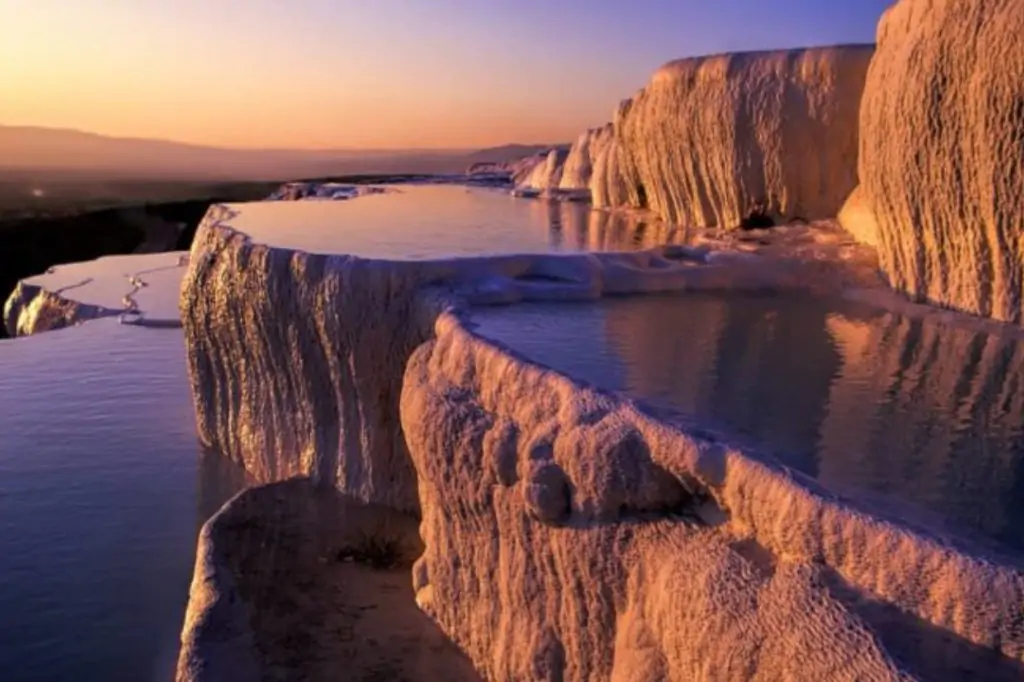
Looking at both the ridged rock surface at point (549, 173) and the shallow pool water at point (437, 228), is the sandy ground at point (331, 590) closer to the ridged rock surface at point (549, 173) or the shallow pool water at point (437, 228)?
the shallow pool water at point (437, 228)

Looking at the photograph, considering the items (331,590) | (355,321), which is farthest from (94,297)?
(331,590)

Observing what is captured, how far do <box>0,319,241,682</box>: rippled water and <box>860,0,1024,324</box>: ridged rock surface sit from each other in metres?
5.58

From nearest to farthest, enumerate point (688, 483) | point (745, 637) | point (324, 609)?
point (745, 637) → point (688, 483) → point (324, 609)

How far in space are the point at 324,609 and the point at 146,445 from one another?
417 centimetres

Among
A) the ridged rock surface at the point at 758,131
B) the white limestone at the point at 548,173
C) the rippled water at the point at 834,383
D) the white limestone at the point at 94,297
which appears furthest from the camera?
the white limestone at the point at 548,173

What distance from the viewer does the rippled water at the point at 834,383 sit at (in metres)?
3.00

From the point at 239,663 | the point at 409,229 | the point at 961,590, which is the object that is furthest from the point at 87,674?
the point at 409,229

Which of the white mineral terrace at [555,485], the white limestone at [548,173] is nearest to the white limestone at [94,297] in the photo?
the white mineral terrace at [555,485]

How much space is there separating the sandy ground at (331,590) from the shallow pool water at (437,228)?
2.08 m

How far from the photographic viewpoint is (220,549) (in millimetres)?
6023

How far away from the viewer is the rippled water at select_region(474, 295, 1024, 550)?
2998 millimetres

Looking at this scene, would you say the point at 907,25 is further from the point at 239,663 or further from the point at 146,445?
the point at 146,445

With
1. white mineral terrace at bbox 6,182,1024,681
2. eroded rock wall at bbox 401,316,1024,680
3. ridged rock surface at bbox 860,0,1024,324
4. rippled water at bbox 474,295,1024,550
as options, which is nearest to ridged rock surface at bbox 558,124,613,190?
white mineral terrace at bbox 6,182,1024,681

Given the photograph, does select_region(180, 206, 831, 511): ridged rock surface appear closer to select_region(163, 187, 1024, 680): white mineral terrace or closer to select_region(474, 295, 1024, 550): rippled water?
select_region(163, 187, 1024, 680): white mineral terrace
